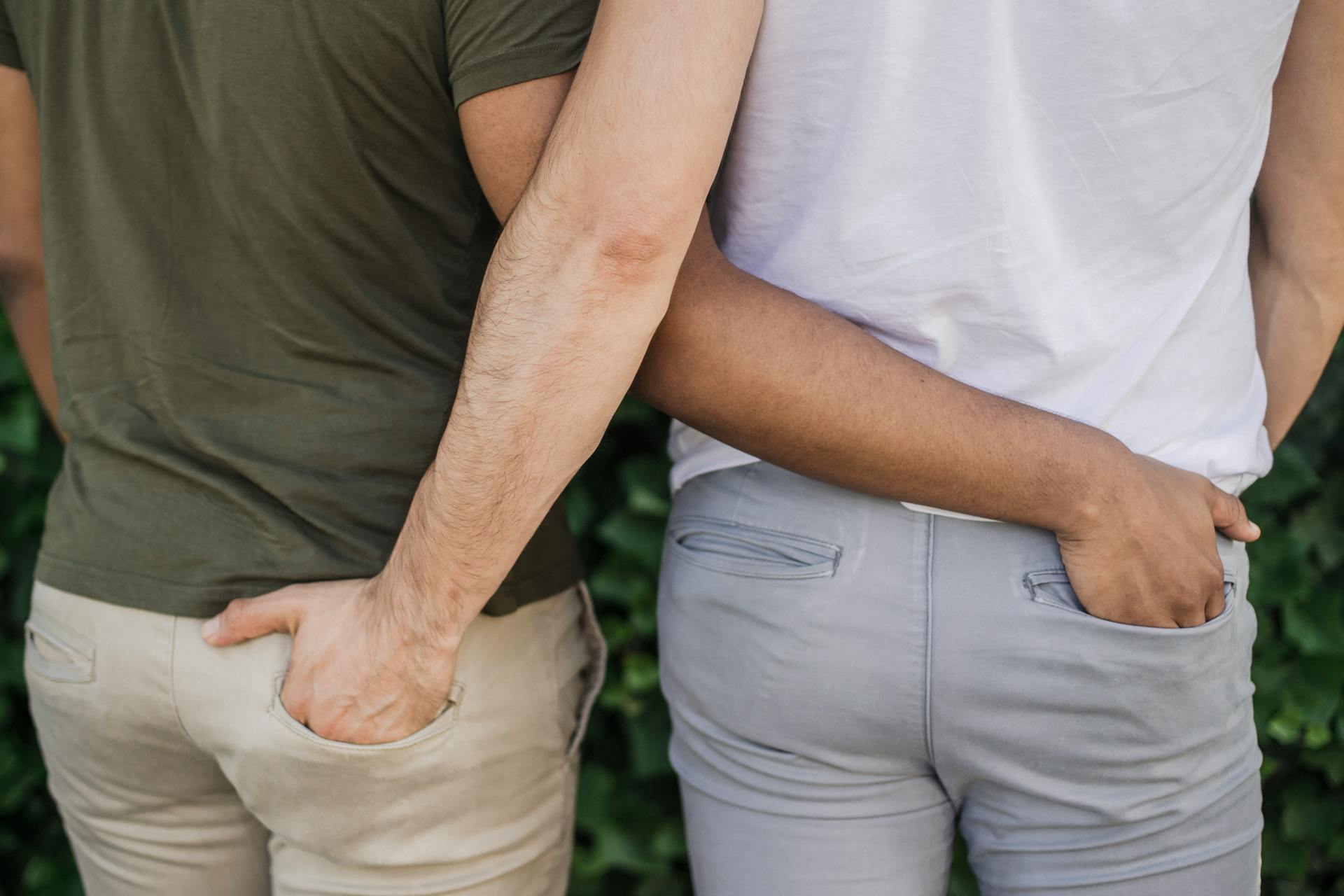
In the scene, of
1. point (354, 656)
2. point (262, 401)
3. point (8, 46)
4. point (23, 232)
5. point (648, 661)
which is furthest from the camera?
point (648, 661)

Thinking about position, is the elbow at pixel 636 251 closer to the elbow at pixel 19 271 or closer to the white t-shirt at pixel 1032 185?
the white t-shirt at pixel 1032 185

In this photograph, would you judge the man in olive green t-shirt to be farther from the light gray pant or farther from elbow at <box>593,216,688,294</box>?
the light gray pant

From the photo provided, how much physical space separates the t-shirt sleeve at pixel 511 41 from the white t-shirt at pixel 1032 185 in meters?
0.22

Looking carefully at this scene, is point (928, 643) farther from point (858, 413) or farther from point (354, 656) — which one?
point (354, 656)

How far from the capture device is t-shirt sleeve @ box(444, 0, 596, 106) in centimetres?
118

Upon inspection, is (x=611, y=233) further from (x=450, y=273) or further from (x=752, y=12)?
(x=450, y=273)

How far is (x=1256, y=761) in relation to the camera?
132cm

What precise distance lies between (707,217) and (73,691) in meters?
1.08

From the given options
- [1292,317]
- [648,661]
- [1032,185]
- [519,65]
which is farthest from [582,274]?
[648,661]

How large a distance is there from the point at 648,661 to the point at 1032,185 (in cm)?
135

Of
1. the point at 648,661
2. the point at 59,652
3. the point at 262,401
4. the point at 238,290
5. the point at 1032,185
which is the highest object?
the point at 1032,185

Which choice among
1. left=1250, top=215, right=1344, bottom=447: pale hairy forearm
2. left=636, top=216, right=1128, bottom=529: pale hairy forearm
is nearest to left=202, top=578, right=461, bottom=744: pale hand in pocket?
left=636, top=216, right=1128, bottom=529: pale hairy forearm

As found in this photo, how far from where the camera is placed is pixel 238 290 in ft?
4.59

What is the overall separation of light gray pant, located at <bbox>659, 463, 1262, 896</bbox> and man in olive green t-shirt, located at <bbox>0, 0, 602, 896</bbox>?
1.13ft
